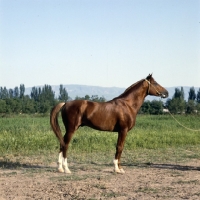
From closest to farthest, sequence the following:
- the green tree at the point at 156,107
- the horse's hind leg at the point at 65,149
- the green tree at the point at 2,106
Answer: the horse's hind leg at the point at 65,149, the green tree at the point at 156,107, the green tree at the point at 2,106

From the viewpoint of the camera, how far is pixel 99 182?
751 centimetres

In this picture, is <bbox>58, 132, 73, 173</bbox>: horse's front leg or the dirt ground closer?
the dirt ground

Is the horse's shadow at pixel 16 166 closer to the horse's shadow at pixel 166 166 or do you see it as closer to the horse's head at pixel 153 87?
the horse's shadow at pixel 166 166

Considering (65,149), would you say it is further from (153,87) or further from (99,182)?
(153,87)

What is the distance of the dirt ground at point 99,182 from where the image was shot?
6.52 m

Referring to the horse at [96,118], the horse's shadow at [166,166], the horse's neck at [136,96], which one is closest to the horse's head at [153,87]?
the horse's neck at [136,96]

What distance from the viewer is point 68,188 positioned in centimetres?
693

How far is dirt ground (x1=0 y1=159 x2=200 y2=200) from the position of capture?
652 cm

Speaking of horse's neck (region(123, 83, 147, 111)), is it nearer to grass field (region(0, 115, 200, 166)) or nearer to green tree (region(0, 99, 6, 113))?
grass field (region(0, 115, 200, 166))

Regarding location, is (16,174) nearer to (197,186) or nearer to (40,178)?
→ (40,178)

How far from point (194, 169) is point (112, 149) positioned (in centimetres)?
440

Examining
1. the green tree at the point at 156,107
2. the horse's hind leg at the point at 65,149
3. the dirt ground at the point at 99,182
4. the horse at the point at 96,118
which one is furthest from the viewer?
the green tree at the point at 156,107

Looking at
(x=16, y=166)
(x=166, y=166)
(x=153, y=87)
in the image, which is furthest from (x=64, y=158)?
(x=153, y=87)

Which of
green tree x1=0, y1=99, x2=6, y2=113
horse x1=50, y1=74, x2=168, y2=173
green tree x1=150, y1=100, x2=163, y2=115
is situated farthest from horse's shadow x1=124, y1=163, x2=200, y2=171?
green tree x1=0, y1=99, x2=6, y2=113
